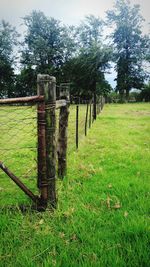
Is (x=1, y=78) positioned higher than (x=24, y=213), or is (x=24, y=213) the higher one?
(x=1, y=78)

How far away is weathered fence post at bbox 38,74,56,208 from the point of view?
330cm

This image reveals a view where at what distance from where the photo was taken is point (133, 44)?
167 feet

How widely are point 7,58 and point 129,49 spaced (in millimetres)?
23406

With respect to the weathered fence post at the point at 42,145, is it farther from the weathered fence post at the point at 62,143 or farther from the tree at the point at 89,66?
the tree at the point at 89,66

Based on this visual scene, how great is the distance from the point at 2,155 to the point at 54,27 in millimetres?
47360

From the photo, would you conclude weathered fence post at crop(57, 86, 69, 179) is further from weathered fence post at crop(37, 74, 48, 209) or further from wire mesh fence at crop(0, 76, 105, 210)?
weathered fence post at crop(37, 74, 48, 209)

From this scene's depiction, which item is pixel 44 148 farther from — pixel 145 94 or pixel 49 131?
pixel 145 94

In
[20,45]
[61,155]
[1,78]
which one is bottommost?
[61,155]

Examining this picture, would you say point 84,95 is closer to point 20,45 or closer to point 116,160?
point 20,45

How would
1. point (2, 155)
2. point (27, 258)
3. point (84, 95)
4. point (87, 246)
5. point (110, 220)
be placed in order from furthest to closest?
point (84, 95) → point (2, 155) → point (110, 220) → point (87, 246) → point (27, 258)

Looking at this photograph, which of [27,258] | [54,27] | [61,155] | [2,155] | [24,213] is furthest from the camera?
[54,27]

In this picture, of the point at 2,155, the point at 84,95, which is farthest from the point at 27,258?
the point at 84,95

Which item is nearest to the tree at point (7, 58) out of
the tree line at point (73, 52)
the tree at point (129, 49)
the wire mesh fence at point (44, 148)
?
the tree line at point (73, 52)

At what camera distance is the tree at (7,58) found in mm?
49625
